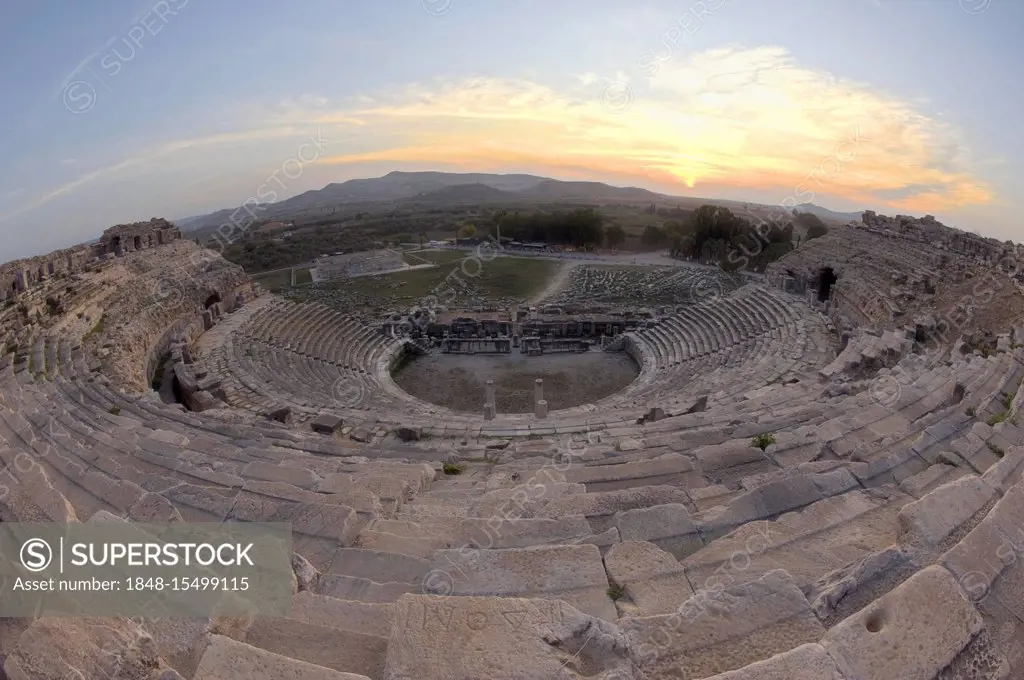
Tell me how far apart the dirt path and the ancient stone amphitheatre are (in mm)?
14087

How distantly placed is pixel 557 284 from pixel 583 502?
1208 inches

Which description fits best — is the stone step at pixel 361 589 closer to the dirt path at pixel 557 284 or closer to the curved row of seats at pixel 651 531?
the curved row of seats at pixel 651 531

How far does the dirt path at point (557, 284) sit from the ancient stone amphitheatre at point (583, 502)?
14.1m

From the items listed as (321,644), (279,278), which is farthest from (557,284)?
(321,644)

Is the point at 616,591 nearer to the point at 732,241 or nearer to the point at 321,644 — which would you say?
the point at 321,644

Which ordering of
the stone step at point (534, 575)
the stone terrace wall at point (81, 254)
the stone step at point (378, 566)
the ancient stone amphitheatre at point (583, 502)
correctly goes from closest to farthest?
1. the ancient stone amphitheatre at point (583, 502)
2. the stone step at point (534, 575)
3. the stone step at point (378, 566)
4. the stone terrace wall at point (81, 254)

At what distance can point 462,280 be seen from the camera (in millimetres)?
36531

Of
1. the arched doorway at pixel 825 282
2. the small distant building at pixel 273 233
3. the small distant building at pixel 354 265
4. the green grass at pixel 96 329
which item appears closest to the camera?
the green grass at pixel 96 329

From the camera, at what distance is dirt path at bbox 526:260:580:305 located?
109ft

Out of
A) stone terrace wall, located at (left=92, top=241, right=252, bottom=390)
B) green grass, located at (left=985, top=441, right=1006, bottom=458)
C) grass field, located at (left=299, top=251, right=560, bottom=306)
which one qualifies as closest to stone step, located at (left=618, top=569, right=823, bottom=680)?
green grass, located at (left=985, top=441, right=1006, bottom=458)

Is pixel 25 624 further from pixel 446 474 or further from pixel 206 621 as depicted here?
pixel 446 474

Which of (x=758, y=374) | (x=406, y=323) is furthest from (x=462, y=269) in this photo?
(x=758, y=374)

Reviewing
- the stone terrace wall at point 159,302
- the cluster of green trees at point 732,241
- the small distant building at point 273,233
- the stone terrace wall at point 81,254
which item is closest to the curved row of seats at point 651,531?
the stone terrace wall at point 159,302

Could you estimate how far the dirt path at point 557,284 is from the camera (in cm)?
3320
